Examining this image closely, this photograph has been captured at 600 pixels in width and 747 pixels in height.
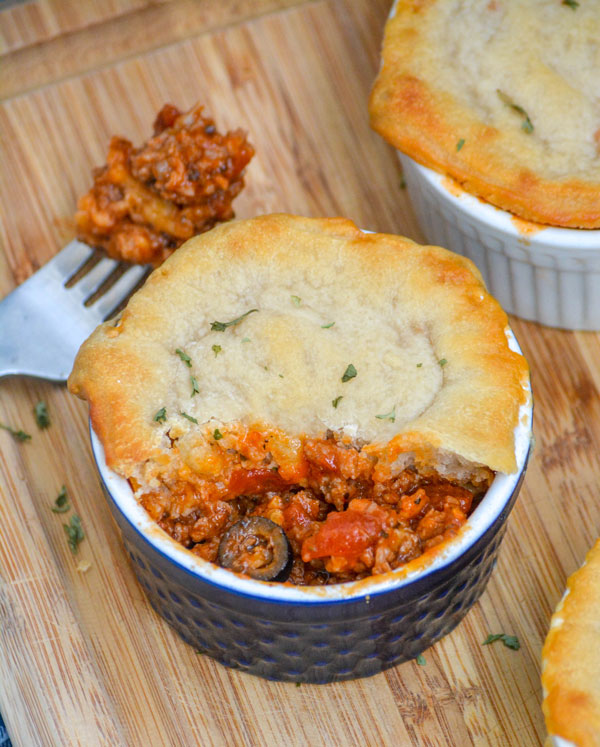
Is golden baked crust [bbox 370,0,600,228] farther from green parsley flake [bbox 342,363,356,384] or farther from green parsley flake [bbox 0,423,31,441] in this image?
green parsley flake [bbox 0,423,31,441]

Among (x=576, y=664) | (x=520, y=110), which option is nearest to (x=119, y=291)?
(x=520, y=110)

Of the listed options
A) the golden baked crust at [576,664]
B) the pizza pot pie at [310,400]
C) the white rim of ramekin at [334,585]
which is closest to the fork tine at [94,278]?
the pizza pot pie at [310,400]

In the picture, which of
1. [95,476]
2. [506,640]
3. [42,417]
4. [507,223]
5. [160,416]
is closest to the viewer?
[160,416]

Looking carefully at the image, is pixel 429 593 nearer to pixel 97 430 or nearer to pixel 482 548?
pixel 482 548

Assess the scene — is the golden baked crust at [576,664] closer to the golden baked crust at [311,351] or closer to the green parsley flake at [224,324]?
the golden baked crust at [311,351]

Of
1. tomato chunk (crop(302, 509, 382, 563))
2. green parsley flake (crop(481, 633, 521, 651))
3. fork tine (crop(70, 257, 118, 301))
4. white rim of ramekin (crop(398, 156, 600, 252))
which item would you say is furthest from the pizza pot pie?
fork tine (crop(70, 257, 118, 301))

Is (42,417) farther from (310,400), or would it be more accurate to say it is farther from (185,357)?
(310,400)

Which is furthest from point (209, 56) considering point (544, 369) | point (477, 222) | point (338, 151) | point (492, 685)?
point (492, 685)
